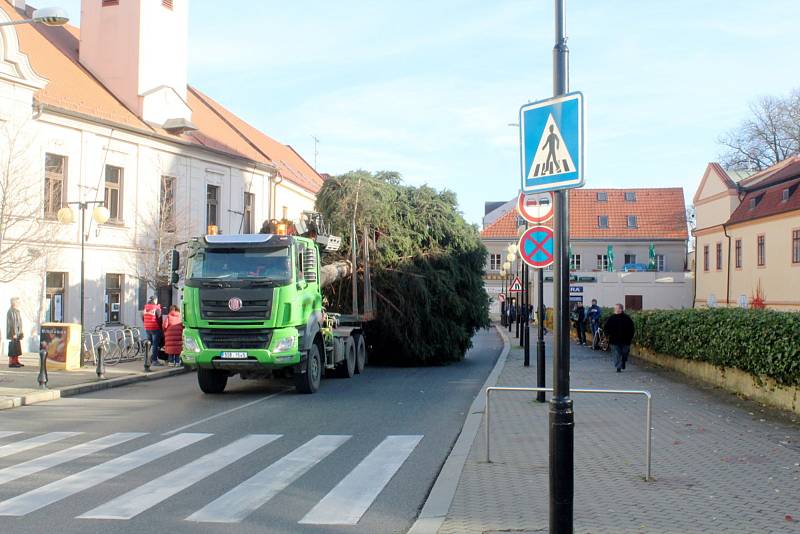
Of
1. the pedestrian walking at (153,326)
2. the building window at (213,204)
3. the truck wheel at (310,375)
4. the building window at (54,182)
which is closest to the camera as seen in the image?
the truck wheel at (310,375)

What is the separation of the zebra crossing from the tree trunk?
30.7 feet

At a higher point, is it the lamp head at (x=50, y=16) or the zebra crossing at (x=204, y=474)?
the lamp head at (x=50, y=16)

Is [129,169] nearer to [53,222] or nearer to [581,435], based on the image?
[53,222]

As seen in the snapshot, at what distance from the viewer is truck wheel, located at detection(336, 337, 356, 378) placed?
2033 centimetres

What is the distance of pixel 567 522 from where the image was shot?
5.34 meters

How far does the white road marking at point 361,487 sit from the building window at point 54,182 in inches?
746

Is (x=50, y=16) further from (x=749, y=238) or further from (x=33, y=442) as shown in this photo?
(x=749, y=238)

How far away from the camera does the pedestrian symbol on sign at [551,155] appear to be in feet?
18.2

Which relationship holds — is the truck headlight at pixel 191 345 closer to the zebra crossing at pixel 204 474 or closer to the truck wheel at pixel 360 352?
the zebra crossing at pixel 204 474

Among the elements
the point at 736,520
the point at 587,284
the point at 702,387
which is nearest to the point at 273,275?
the point at 702,387

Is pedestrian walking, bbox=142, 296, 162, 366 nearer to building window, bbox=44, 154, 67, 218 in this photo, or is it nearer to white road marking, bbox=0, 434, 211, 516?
building window, bbox=44, 154, 67, 218

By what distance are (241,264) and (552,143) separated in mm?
11242

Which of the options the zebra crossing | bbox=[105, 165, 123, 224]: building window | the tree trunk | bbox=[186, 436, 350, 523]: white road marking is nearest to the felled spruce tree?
the tree trunk

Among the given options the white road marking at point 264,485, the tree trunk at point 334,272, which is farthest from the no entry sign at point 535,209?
the tree trunk at point 334,272
